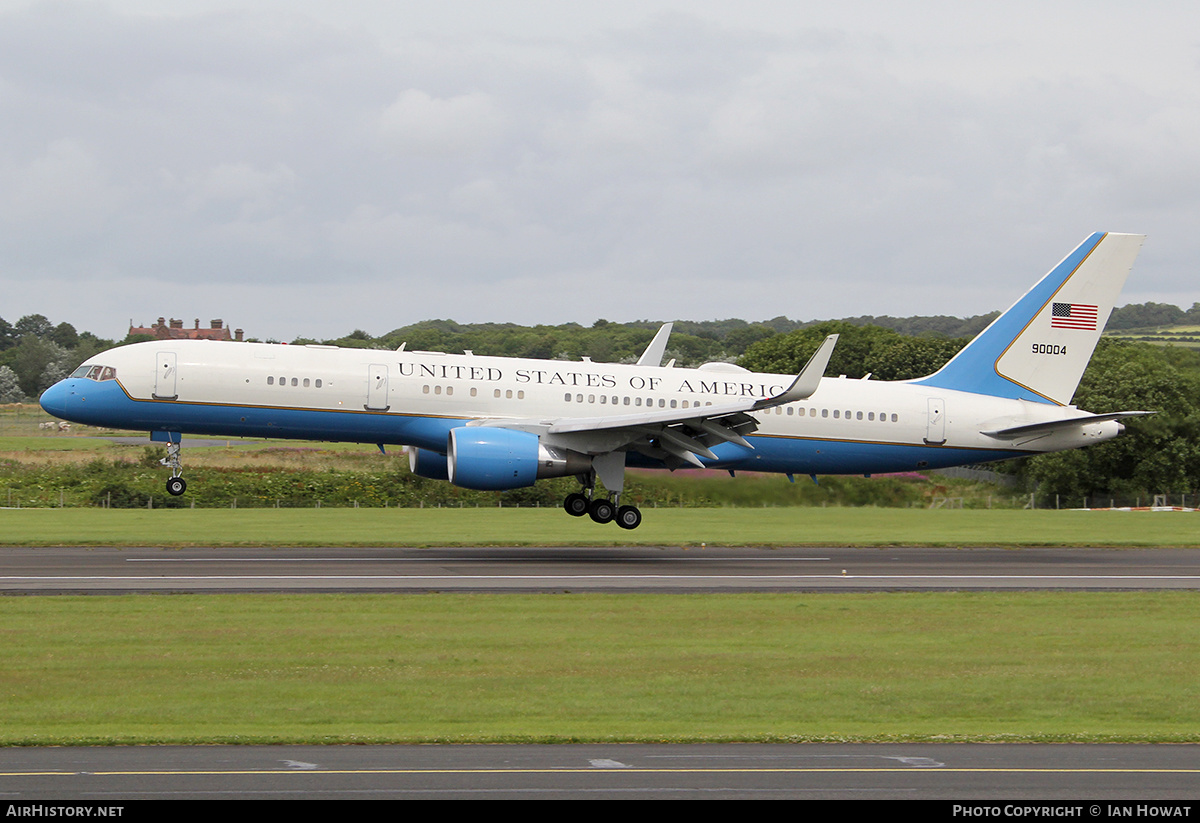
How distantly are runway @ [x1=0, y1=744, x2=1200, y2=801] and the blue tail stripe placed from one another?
25559 millimetres

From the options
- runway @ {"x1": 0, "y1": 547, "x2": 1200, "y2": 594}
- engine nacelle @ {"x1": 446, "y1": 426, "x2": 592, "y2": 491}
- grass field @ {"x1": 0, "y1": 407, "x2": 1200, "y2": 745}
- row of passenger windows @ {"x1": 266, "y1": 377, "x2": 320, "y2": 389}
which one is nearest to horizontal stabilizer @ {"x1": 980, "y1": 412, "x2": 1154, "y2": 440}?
runway @ {"x1": 0, "y1": 547, "x2": 1200, "y2": 594}

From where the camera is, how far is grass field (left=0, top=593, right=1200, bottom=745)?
15.2m

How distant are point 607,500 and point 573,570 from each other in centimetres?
566

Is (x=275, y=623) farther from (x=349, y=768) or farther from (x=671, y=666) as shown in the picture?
(x=349, y=768)

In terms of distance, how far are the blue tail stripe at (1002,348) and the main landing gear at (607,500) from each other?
10358 millimetres

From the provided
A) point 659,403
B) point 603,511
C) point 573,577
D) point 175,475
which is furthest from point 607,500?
point 175,475

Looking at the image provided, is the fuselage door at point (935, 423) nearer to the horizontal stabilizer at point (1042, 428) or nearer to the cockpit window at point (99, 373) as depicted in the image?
the horizontal stabilizer at point (1042, 428)

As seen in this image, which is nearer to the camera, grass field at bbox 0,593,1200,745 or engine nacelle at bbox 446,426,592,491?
grass field at bbox 0,593,1200,745

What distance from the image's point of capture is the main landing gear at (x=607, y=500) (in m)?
34.3

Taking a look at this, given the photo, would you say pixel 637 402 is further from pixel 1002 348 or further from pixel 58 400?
pixel 58 400

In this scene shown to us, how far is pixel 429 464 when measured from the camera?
119 feet

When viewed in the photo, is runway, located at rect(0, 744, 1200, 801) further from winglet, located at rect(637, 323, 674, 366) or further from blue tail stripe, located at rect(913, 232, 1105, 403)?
winglet, located at rect(637, 323, 674, 366)

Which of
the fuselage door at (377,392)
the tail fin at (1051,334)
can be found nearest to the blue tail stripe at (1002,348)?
the tail fin at (1051,334)

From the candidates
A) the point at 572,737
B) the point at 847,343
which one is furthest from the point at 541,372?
the point at 847,343
